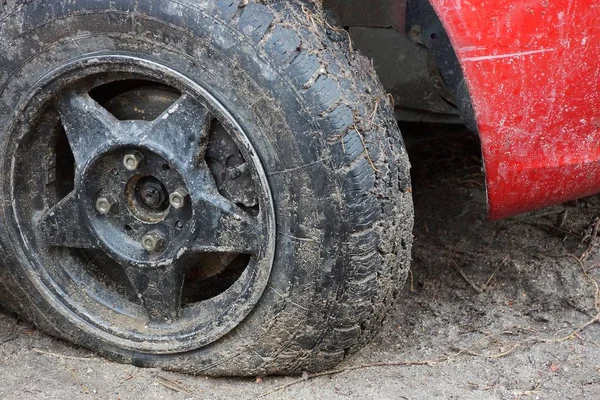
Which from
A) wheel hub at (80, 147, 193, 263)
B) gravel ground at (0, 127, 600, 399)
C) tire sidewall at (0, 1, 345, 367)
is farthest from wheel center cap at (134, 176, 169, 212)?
gravel ground at (0, 127, 600, 399)

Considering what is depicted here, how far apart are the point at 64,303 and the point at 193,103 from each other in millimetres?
815

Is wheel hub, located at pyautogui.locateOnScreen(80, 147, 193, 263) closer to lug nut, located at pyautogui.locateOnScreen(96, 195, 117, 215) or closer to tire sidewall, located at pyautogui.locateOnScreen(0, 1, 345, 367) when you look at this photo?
lug nut, located at pyautogui.locateOnScreen(96, 195, 117, 215)

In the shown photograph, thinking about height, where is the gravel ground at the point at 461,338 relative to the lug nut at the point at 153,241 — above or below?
below

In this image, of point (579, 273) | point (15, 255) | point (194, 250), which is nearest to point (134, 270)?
point (194, 250)

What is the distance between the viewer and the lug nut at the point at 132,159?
94.7 inches

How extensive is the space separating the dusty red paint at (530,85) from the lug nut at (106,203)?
1.03 meters

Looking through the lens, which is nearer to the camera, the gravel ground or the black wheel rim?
the black wheel rim

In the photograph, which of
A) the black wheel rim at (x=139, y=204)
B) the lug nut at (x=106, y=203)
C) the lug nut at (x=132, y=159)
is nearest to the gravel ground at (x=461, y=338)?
the black wheel rim at (x=139, y=204)

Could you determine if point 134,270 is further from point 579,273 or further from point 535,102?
point 579,273

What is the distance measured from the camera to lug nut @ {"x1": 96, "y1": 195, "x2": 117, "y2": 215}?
97.4 inches

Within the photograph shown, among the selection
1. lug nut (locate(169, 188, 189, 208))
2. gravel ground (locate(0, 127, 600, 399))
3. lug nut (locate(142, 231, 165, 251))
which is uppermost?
lug nut (locate(169, 188, 189, 208))

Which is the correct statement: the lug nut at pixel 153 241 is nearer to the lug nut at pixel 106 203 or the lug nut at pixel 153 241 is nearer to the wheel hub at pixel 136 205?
the wheel hub at pixel 136 205

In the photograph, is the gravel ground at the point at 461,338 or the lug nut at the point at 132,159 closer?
the lug nut at the point at 132,159

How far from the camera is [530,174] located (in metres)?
2.31
